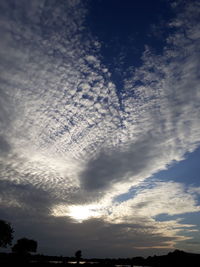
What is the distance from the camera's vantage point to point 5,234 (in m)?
98.2

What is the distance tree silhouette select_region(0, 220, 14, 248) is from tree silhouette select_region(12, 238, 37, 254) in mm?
8041

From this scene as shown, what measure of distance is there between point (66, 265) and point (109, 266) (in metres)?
9.30

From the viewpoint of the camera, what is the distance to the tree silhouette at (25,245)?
104m

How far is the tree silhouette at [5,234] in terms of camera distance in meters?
97.1

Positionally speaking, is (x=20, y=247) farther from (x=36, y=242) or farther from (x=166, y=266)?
(x=166, y=266)

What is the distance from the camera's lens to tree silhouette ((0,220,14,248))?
3824 inches

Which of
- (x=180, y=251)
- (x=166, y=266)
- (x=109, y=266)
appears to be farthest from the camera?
(x=180, y=251)

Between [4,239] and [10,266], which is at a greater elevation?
[4,239]

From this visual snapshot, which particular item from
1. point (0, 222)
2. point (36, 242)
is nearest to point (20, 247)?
point (36, 242)

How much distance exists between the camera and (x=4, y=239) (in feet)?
320

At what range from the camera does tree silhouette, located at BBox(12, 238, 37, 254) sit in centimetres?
10435

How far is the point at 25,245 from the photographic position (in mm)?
106125

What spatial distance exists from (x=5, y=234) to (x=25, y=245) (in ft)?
44.4

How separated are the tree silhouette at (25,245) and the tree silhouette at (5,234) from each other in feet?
26.4
